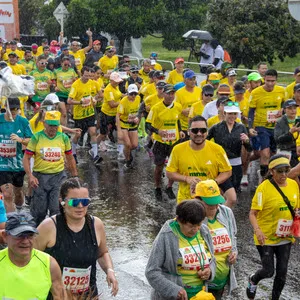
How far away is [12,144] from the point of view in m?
11.2

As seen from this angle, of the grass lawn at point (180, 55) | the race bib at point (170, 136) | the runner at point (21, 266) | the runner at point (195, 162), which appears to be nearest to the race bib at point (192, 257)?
the runner at point (21, 266)

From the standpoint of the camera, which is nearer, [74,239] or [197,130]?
[74,239]

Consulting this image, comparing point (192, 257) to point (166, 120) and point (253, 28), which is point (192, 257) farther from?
point (253, 28)

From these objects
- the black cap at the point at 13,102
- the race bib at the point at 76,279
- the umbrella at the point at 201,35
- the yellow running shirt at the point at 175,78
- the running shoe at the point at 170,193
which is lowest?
the running shoe at the point at 170,193

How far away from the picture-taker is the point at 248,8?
27.5m

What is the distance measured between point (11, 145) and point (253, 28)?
678 inches

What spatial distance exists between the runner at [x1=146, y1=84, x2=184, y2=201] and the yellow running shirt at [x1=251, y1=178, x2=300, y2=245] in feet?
17.3

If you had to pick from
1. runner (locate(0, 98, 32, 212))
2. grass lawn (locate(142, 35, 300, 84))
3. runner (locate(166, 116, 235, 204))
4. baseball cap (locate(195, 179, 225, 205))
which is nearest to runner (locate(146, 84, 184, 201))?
runner (locate(0, 98, 32, 212))

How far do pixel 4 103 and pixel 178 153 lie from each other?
255 centimetres

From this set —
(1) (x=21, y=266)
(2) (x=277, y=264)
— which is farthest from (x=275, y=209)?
(1) (x=21, y=266)

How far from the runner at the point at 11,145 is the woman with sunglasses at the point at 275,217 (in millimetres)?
3836

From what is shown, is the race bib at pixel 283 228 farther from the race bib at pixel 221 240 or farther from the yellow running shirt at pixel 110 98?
the yellow running shirt at pixel 110 98

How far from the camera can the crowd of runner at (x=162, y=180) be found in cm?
613

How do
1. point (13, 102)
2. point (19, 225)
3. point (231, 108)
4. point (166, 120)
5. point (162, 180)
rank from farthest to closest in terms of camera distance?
point (162, 180)
point (166, 120)
point (231, 108)
point (13, 102)
point (19, 225)
